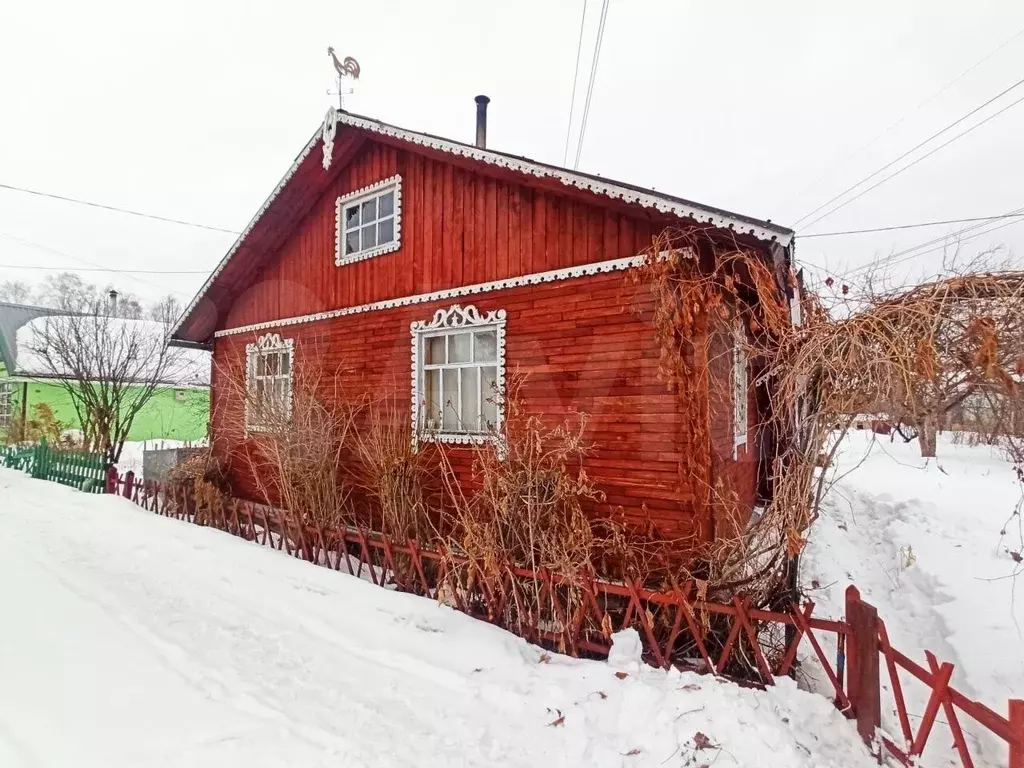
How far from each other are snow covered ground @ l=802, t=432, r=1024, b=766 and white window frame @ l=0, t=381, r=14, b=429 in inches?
1063

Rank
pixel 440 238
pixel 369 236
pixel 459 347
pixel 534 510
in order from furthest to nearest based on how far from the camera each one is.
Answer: pixel 369 236 < pixel 440 238 < pixel 459 347 < pixel 534 510

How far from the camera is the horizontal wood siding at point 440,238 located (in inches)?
233

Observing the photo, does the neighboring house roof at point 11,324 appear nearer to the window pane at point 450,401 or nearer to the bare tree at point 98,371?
the bare tree at point 98,371

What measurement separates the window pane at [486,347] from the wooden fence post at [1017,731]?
5328mm

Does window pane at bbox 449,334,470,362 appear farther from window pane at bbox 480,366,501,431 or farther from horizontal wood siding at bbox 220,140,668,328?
horizontal wood siding at bbox 220,140,668,328

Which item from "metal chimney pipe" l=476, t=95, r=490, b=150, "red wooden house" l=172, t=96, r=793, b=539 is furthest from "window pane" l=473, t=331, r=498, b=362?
"metal chimney pipe" l=476, t=95, r=490, b=150

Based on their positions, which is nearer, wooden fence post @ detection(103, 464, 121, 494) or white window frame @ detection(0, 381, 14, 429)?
wooden fence post @ detection(103, 464, 121, 494)

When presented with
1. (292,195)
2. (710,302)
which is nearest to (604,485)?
(710,302)

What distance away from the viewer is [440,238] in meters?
7.26

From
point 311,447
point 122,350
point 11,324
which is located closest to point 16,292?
point 11,324

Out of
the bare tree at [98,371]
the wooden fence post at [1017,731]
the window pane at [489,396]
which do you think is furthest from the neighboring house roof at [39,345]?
the wooden fence post at [1017,731]

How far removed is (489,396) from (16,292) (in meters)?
60.1

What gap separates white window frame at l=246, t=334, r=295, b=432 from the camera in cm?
796

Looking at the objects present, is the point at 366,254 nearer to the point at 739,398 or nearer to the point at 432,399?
the point at 432,399
